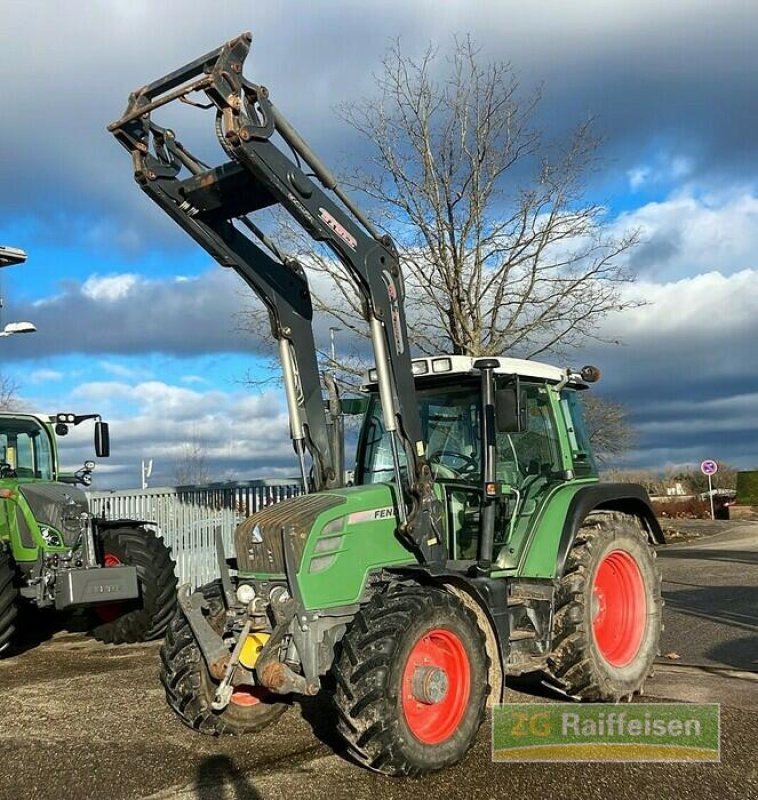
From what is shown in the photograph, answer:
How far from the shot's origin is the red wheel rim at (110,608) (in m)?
10.0

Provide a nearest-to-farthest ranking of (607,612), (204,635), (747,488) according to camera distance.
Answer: (204,635) < (607,612) < (747,488)

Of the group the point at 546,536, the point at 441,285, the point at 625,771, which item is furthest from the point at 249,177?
the point at 441,285

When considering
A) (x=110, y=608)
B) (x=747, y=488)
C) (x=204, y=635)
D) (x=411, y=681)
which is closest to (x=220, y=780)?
(x=204, y=635)

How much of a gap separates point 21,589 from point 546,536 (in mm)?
5776

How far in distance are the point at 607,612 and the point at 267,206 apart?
12.7ft

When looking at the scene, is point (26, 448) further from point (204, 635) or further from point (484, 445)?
point (484, 445)

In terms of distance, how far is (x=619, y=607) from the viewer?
7.01 m

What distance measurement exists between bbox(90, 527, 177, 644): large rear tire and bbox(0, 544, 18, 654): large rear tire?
140 centimetres

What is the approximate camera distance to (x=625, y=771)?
198 inches

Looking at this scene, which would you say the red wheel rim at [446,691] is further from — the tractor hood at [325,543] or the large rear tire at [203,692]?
the large rear tire at [203,692]

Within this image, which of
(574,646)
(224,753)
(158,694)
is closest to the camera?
(224,753)

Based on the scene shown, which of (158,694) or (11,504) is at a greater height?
(11,504)

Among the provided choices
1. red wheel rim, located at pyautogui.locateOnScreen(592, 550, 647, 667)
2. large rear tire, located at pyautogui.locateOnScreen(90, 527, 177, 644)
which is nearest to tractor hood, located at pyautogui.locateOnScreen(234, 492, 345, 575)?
red wheel rim, located at pyautogui.locateOnScreen(592, 550, 647, 667)

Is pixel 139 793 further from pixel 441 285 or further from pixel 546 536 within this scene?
pixel 441 285
